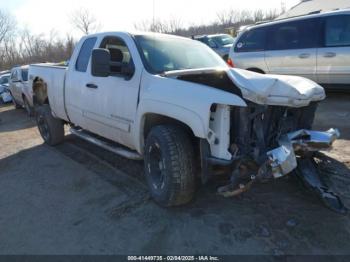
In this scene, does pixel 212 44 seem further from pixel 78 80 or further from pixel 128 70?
pixel 128 70

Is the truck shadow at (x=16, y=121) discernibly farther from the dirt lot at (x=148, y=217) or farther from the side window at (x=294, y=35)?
the side window at (x=294, y=35)

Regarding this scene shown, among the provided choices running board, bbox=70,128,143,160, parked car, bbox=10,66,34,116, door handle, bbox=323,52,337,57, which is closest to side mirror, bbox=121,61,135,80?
running board, bbox=70,128,143,160

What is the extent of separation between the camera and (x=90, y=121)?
4.90m

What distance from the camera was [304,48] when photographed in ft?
25.8

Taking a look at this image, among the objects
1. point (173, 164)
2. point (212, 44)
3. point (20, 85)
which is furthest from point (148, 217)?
point (212, 44)

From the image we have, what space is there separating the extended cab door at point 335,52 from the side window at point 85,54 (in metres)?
5.24

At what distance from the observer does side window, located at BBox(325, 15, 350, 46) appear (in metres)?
7.28

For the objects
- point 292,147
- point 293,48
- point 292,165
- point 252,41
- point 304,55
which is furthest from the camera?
point 252,41

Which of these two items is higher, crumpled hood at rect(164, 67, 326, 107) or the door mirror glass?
the door mirror glass

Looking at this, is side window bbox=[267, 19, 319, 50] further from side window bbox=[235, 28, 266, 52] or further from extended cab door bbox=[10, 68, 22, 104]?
extended cab door bbox=[10, 68, 22, 104]

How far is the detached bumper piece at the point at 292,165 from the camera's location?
2.83 metres

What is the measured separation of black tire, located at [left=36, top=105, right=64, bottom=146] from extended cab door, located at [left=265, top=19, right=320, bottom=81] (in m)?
5.36

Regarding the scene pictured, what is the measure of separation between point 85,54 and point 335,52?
5.40 meters

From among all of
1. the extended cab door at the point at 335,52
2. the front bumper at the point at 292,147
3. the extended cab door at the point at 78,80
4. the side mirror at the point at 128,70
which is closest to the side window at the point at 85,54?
the extended cab door at the point at 78,80
